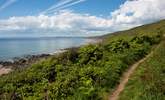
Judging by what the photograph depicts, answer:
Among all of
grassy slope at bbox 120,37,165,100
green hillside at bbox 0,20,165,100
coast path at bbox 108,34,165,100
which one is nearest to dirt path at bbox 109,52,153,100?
coast path at bbox 108,34,165,100

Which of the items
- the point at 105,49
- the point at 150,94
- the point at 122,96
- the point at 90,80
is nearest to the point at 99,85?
the point at 90,80

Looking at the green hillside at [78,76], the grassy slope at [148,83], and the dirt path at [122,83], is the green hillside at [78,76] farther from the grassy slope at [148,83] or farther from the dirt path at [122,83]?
the dirt path at [122,83]

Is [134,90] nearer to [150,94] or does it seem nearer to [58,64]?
[150,94]

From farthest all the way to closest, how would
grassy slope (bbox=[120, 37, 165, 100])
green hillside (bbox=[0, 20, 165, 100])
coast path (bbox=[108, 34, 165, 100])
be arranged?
green hillside (bbox=[0, 20, 165, 100]), coast path (bbox=[108, 34, 165, 100]), grassy slope (bbox=[120, 37, 165, 100])

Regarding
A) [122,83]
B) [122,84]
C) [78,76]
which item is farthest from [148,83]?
[78,76]

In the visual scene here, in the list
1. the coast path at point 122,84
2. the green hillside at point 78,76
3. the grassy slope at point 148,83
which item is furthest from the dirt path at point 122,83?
the grassy slope at point 148,83

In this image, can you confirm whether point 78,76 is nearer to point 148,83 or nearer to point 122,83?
point 122,83

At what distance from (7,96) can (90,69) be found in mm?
5490

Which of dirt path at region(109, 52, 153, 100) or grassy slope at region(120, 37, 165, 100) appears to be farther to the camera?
dirt path at region(109, 52, 153, 100)

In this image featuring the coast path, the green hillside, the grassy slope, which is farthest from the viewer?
the green hillside

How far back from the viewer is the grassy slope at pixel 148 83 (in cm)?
1363

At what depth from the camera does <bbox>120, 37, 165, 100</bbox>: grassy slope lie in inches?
537

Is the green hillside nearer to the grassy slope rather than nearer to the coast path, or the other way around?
the grassy slope

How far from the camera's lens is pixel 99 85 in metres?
16.9
